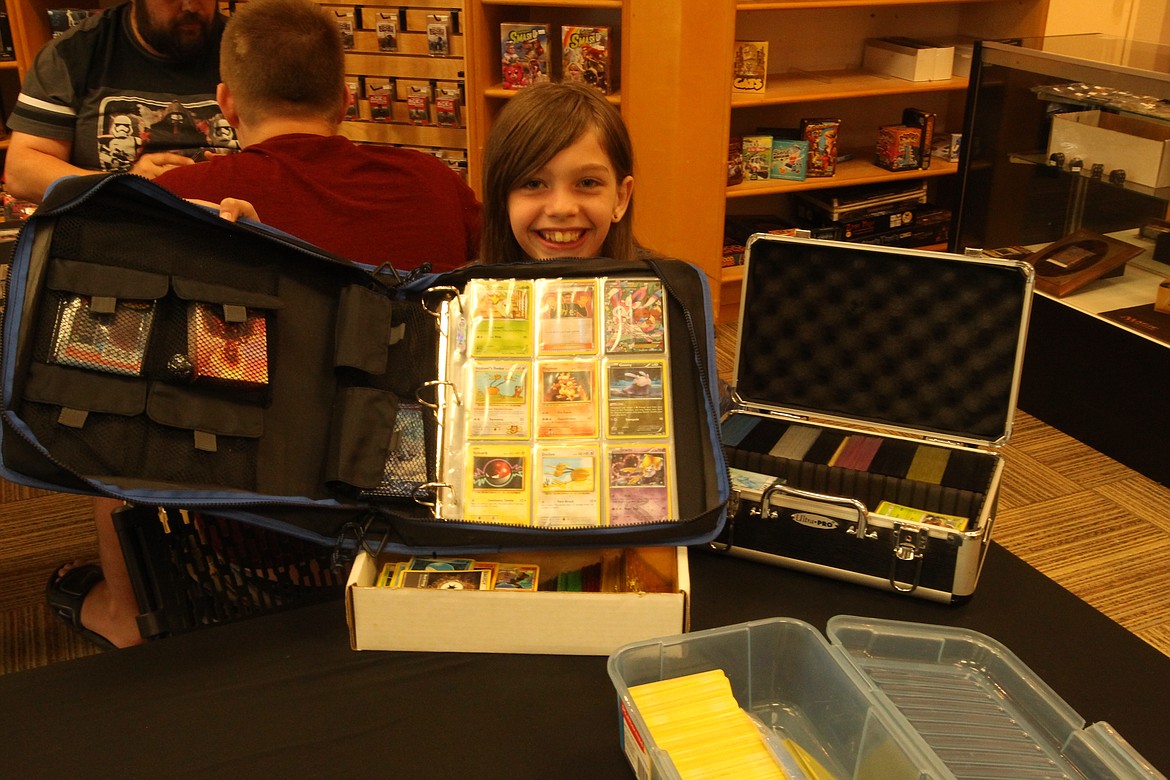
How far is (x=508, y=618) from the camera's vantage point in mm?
1125

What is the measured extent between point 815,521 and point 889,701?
0.39m

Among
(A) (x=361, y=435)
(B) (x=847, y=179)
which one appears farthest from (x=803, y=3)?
(A) (x=361, y=435)

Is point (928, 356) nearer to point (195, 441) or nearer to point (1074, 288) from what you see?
point (195, 441)

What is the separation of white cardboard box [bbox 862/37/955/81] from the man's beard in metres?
2.73

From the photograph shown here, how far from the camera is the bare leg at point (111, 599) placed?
180cm

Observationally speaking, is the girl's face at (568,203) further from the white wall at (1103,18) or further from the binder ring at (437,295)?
the white wall at (1103,18)

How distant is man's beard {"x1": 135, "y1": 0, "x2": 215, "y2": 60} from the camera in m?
2.37

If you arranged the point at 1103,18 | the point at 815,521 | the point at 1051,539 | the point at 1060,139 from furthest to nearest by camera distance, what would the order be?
the point at 1103,18 → the point at 1060,139 → the point at 1051,539 → the point at 815,521

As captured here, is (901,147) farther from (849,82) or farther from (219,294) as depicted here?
(219,294)

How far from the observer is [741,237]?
3863 millimetres

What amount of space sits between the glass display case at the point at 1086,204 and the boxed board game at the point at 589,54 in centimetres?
129

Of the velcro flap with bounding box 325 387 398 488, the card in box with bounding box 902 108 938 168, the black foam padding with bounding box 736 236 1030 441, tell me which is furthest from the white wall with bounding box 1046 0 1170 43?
the velcro flap with bounding box 325 387 398 488

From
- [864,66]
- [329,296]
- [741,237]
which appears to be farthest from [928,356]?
[864,66]

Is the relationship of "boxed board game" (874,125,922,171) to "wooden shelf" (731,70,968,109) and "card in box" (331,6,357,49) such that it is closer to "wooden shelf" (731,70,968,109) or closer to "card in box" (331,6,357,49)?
"wooden shelf" (731,70,968,109)
